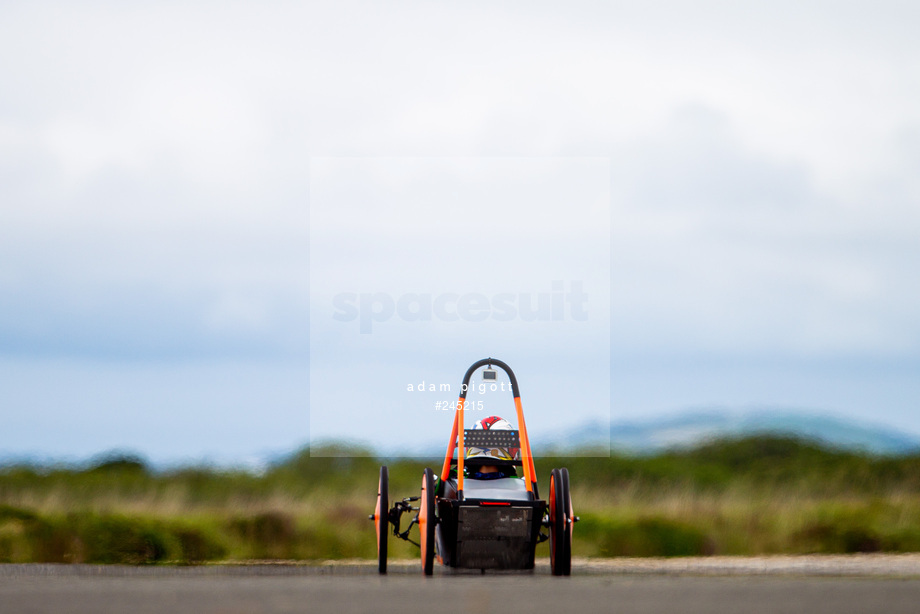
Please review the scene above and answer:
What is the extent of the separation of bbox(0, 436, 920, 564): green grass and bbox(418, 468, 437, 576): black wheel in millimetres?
6547

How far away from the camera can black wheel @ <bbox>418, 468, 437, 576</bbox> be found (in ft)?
42.3

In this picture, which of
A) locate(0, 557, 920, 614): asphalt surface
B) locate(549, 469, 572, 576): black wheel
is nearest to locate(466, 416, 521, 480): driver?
locate(549, 469, 572, 576): black wheel

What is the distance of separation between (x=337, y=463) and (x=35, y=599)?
62.0 feet

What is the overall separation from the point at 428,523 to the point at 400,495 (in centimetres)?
1305

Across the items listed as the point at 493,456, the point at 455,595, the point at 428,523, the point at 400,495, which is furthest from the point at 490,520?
the point at 400,495

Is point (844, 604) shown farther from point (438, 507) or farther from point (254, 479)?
point (254, 479)

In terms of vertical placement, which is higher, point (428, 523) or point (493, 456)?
point (493, 456)

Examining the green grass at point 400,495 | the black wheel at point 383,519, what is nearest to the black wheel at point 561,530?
the black wheel at point 383,519

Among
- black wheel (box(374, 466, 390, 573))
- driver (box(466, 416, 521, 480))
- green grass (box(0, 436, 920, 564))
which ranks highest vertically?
driver (box(466, 416, 521, 480))

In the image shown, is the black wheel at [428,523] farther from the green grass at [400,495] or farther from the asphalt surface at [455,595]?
the green grass at [400,495]

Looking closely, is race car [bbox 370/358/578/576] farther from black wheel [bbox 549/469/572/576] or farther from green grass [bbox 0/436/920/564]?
green grass [bbox 0/436/920/564]

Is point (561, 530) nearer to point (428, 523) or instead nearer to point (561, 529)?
point (561, 529)

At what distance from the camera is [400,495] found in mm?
25812

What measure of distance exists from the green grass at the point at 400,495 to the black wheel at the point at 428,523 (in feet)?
21.5
